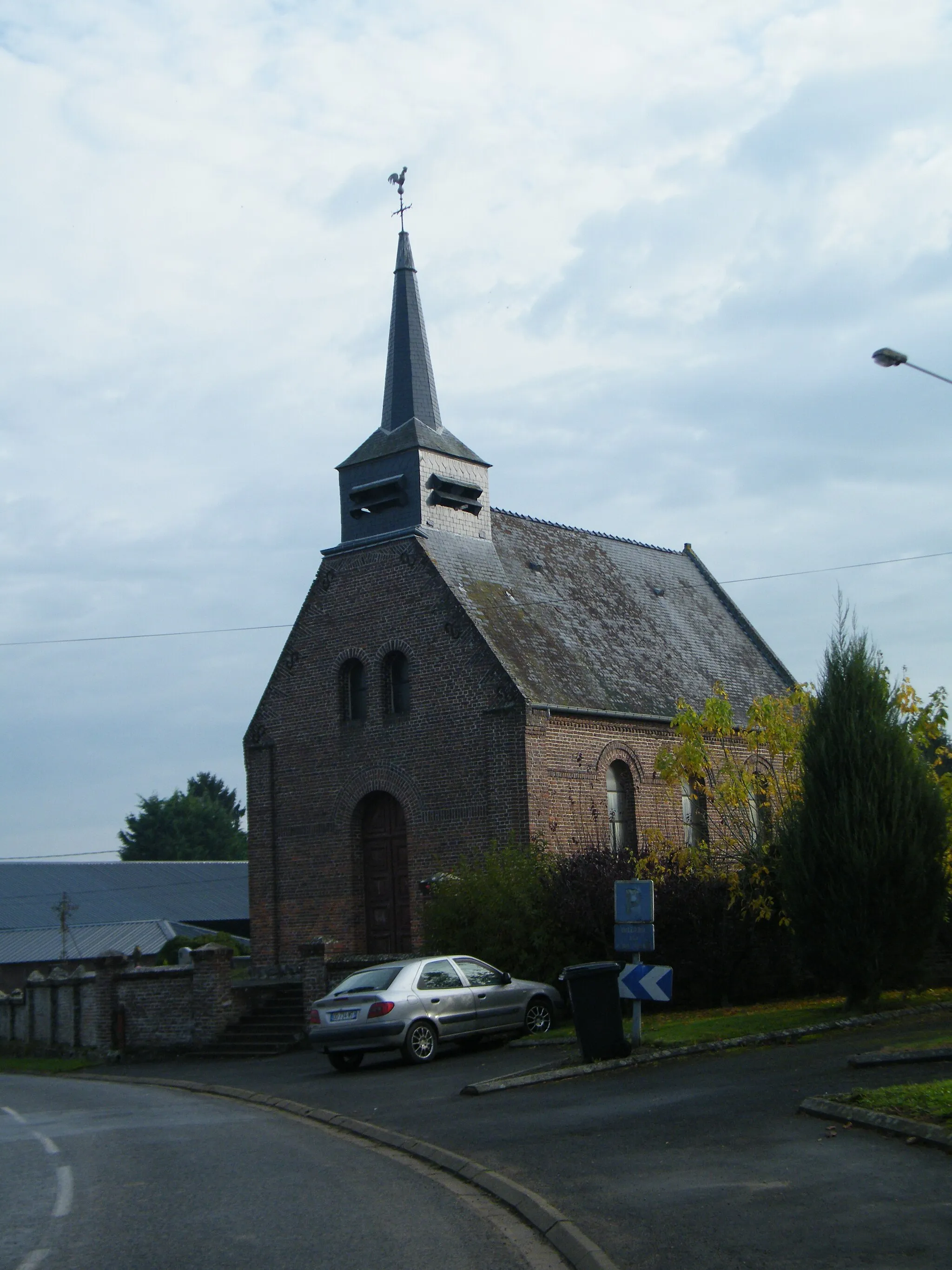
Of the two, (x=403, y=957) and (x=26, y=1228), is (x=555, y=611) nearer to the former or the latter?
(x=403, y=957)

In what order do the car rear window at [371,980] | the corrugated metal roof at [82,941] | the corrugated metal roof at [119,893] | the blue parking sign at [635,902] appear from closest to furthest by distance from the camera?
the blue parking sign at [635,902]
the car rear window at [371,980]
the corrugated metal roof at [82,941]
the corrugated metal roof at [119,893]

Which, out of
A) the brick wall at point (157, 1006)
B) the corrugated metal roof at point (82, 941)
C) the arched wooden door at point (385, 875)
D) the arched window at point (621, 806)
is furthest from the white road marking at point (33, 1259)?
the corrugated metal roof at point (82, 941)

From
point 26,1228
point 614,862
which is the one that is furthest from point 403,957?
point 26,1228

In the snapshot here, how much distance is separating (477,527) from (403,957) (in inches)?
440

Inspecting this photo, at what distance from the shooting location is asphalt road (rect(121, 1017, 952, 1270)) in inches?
291

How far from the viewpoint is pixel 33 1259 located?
7957mm

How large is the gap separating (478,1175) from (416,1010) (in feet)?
27.8

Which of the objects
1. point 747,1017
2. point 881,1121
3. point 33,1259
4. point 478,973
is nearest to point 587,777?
point 478,973

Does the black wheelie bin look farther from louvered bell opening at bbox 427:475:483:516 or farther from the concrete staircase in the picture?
louvered bell opening at bbox 427:475:483:516

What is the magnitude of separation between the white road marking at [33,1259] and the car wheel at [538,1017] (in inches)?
488

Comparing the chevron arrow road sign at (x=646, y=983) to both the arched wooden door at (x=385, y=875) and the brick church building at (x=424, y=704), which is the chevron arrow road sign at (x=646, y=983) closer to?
the brick church building at (x=424, y=704)

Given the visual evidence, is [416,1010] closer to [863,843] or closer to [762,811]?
[863,843]

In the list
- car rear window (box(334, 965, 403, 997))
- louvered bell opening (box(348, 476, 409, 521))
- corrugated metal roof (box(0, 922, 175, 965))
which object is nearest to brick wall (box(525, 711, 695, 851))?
louvered bell opening (box(348, 476, 409, 521))

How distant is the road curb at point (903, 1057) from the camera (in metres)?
12.9
